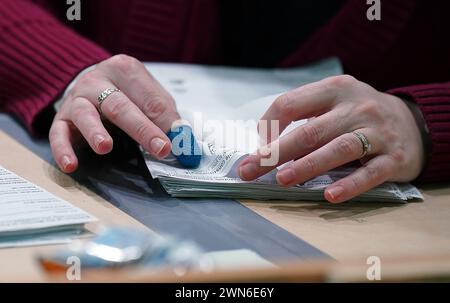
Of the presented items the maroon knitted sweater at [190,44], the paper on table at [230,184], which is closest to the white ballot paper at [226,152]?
the paper on table at [230,184]

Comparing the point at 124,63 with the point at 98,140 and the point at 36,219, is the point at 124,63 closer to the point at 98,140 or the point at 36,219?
the point at 98,140

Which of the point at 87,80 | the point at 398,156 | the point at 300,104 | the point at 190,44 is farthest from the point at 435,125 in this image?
the point at 190,44

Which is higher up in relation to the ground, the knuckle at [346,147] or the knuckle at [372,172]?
the knuckle at [346,147]

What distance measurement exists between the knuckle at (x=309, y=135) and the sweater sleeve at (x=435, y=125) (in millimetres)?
160

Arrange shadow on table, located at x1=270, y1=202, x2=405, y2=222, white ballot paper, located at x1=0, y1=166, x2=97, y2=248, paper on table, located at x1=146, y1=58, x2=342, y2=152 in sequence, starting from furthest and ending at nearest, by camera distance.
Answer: paper on table, located at x1=146, y1=58, x2=342, y2=152
shadow on table, located at x1=270, y1=202, x2=405, y2=222
white ballot paper, located at x1=0, y1=166, x2=97, y2=248

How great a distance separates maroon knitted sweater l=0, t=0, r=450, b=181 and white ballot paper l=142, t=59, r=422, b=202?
11 centimetres

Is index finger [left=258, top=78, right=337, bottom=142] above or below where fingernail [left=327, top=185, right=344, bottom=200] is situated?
above

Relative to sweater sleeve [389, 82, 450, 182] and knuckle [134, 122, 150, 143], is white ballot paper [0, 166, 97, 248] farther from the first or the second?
sweater sleeve [389, 82, 450, 182]

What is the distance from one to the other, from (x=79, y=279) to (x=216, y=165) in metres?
0.29

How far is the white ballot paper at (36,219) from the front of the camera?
2.30ft

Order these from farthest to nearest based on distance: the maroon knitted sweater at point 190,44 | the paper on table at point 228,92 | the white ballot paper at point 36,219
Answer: the maroon knitted sweater at point 190,44 → the paper on table at point 228,92 → the white ballot paper at point 36,219

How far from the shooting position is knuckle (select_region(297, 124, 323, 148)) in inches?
33.6

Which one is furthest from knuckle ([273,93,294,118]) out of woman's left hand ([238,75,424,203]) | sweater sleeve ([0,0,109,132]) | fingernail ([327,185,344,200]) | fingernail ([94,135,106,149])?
sweater sleeve ([0,0,109,132])

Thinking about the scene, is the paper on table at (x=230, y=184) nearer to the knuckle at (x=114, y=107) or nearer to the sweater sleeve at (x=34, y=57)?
the knuckle at (x=114, y=107)
